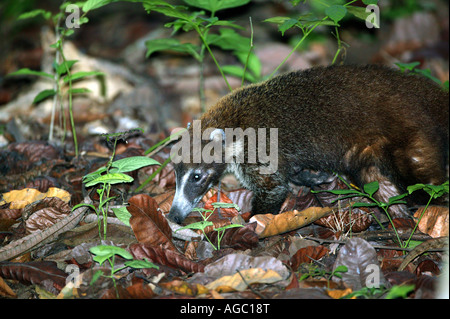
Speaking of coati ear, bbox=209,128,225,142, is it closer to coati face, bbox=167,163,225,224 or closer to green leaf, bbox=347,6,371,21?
coati face, bbox=167,163,225,224

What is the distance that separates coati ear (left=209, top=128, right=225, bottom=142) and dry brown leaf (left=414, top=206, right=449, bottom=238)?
2018 mm

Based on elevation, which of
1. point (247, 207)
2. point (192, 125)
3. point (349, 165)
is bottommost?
point (247, 207)

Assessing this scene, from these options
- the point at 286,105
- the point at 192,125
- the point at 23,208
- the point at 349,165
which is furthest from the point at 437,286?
the point at 23,208

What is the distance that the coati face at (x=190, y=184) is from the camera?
14.3 ft

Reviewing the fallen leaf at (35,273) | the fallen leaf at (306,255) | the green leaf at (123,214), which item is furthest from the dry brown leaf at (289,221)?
the fallen leaf at (35,273)

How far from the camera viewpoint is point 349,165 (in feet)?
15.3

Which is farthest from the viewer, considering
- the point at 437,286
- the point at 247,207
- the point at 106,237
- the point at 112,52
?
the point at 112,52

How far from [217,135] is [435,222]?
216cm

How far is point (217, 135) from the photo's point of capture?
460 centimetres

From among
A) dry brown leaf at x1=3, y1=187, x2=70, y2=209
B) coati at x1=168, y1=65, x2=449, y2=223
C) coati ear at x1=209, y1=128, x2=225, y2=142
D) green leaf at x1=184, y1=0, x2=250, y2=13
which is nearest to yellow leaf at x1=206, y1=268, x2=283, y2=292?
coati at x1=168, y1=65, x2=449, y2=223

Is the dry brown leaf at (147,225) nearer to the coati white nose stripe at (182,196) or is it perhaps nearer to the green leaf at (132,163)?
the green leaf at (132,163)

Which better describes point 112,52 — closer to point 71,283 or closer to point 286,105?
point 286,105

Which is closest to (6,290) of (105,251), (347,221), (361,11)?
(105,251)
